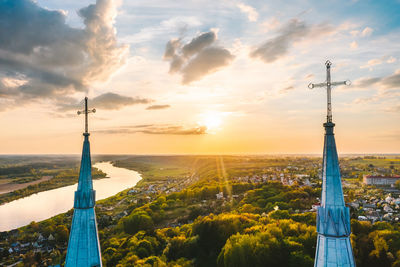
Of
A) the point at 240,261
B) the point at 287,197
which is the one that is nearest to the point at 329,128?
the point at 240,261

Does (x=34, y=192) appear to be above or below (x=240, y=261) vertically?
below

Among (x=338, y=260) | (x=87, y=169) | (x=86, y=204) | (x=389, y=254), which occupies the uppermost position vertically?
(x=87, y=169)

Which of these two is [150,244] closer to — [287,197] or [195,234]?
[195,234]

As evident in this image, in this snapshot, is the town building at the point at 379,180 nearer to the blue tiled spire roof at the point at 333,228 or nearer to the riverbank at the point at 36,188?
the blue tiled spire roof at the point at 333,228

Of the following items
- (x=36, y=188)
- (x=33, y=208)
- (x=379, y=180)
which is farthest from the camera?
(x=36, y=188)

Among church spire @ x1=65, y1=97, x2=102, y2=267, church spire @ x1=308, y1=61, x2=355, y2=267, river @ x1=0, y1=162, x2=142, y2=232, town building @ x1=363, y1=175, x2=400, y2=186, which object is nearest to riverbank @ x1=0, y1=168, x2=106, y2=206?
river @ x1=0, y1=162, x2=142, y2=232

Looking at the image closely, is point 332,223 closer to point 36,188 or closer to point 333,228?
point 333,228

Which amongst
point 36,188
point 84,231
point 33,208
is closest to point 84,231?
point 84,231
